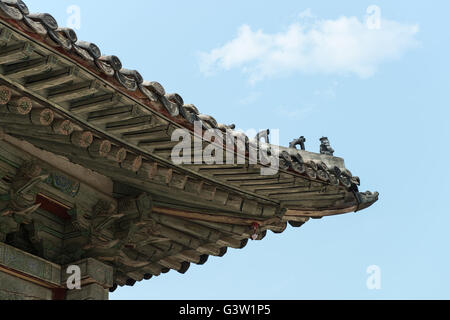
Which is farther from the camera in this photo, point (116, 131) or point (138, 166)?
point (138, 166)

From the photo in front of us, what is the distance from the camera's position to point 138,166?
8.73 m

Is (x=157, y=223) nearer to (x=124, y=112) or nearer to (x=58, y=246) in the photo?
(x=58, y=246)

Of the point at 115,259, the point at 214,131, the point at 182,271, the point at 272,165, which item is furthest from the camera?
the point at 182,271

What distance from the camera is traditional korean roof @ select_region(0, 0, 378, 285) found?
6.95 meters

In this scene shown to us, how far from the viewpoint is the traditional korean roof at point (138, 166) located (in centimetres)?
695

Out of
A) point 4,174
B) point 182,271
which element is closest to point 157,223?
point 182,271

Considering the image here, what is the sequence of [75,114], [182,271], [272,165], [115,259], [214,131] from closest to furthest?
[75,114], [214,131], [272,165], [115,259], [182,271]

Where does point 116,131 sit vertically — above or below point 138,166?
above

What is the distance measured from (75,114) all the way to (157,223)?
253cm

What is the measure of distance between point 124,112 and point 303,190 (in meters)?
2.89

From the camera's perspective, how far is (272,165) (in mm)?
9062
